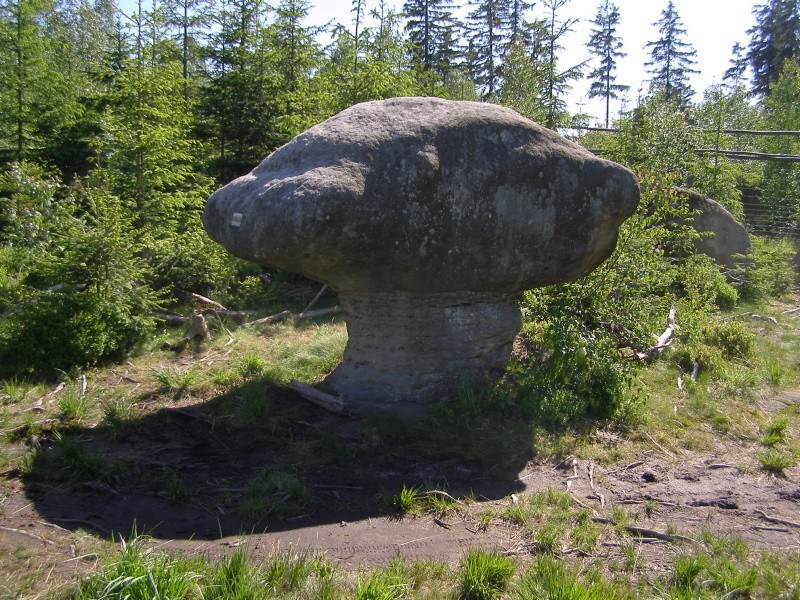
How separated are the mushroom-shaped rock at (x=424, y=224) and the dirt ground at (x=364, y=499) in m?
0.99

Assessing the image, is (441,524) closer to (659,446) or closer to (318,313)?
(659,446)

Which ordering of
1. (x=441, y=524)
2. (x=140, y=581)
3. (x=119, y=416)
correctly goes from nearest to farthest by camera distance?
(x=140, y=581)
(x=441, y=524)
(x=119, y=416)

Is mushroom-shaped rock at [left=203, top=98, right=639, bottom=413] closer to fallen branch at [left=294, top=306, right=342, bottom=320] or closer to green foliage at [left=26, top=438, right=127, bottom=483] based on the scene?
green foliage at [left=26, top=438, right=127, bottom=483]

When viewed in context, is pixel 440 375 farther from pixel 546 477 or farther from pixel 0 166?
pixel 0 166

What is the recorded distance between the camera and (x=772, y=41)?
35719 mm

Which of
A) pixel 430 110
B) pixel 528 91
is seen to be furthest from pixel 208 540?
pixel 528 91

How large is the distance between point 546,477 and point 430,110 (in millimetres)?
3442

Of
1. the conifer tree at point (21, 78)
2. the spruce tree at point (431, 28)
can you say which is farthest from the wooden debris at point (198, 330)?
the spruce tree at point (431, 28)

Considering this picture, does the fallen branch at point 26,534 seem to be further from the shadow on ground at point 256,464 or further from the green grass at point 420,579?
the green grass at point 420,579

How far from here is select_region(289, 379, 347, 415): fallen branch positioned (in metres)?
6.50

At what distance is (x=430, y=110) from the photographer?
6363 millimetres

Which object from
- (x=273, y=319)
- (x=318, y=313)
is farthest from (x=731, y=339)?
(x=273, y=319)

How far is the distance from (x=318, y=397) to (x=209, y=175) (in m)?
8.43

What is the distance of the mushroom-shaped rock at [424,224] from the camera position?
18.9ft
